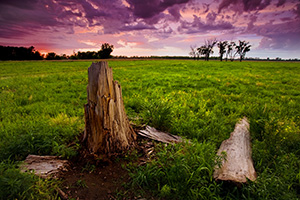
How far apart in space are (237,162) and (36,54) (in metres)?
91.1

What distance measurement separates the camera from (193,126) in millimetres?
5008

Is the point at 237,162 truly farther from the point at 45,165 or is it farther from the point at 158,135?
the point at 45,165

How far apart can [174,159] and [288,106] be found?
23.1 feet

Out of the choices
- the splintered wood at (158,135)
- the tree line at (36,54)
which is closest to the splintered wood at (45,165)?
the splintered wood at (158,135)

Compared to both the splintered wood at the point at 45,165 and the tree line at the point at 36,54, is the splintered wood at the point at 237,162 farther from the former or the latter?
the tree line at the point at 36,54

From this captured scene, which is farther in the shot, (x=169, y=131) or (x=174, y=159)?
(x=169, y=131)

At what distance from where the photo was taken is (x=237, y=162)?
2971mm

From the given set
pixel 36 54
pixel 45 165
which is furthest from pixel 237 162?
pixel 36 54

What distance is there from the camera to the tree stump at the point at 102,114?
10.7 feet

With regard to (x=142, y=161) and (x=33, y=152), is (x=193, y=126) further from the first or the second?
(x=33, y=152)

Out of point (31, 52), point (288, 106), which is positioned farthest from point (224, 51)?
point (288, 106)

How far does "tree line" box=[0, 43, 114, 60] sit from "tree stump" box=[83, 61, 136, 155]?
3187 inches

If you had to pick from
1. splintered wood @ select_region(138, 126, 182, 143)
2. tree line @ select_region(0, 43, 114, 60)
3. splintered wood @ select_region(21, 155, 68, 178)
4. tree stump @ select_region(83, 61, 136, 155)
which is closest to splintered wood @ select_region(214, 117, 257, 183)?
splintered wood @ select_region(138, 126, 182, 143)

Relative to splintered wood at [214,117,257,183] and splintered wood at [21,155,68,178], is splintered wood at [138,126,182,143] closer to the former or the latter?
splintered wood at [214,117,257,183]
